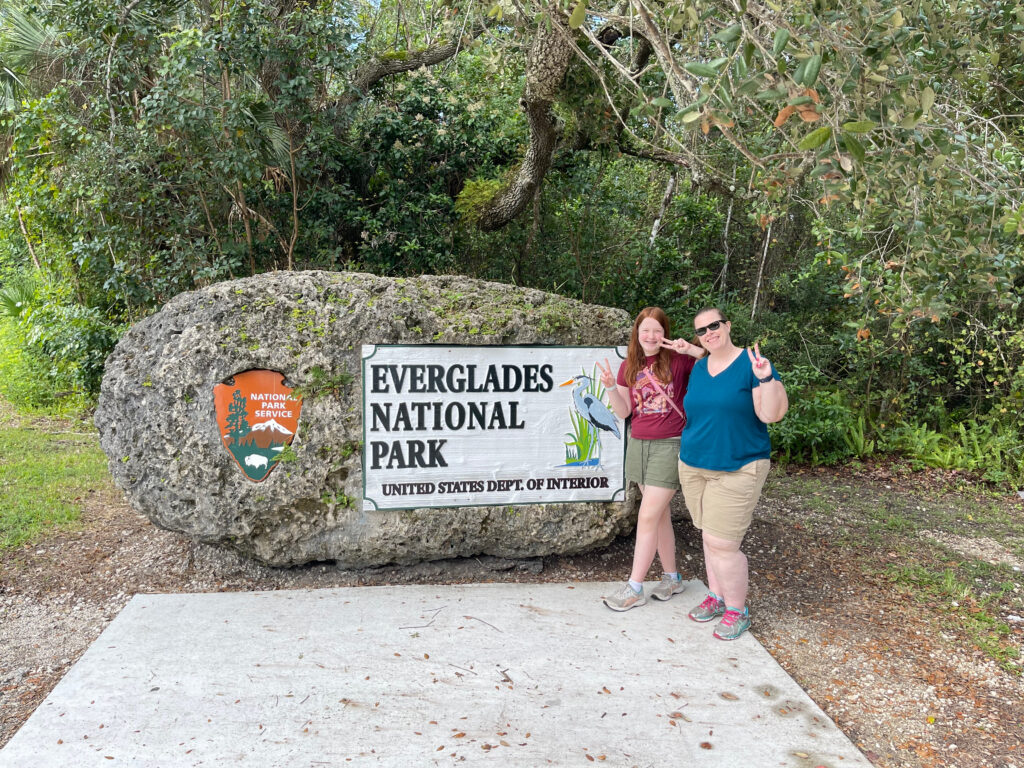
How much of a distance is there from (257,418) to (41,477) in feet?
13.5

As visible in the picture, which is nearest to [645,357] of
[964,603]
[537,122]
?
[964,603]

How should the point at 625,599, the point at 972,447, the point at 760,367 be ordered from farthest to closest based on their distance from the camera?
1. the point at 972,447
2. the point at 625,599
3. the point at 760,367

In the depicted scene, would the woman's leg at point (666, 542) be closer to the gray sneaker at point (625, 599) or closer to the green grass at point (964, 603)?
the gray sneaker at point (625, 599)

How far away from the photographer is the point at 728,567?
154 inches

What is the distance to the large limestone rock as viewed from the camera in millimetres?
4395

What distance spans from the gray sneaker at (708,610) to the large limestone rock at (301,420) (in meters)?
0.92

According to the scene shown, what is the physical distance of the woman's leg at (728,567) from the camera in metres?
3.89

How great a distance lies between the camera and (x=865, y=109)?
3.40 meters

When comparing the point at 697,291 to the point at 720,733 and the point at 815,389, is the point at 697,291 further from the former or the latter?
the point at 720,733

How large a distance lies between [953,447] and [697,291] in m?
3.28

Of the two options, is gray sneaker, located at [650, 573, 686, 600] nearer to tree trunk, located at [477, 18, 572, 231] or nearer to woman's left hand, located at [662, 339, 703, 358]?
woman's left hand, located at [662, 339, 703, 358]

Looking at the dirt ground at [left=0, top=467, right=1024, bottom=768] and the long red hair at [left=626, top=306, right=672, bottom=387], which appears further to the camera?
the long red hair at [left=626, top=306, right=672, bottom=387]

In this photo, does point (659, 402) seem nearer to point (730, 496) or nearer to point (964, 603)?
point (730, 496)

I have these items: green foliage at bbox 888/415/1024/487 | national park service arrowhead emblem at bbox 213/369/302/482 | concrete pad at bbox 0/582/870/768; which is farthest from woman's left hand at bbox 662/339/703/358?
green foliage at bbox 888/415/1024/487
